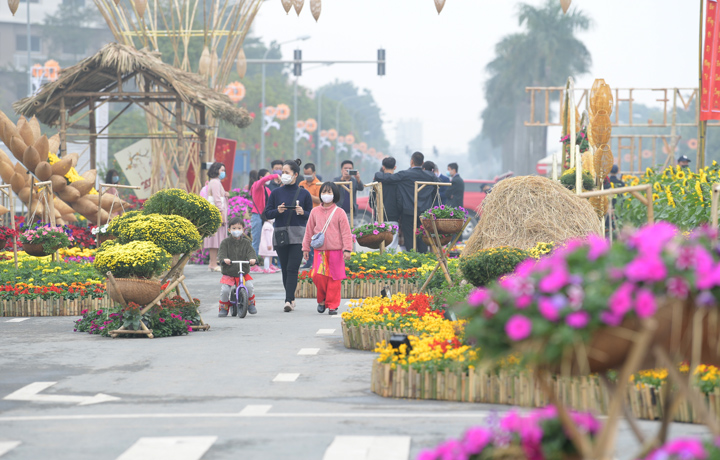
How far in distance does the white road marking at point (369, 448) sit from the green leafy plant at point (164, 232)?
515 cm

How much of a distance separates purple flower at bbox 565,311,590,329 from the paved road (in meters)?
2.23

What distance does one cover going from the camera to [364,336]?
29.2ft

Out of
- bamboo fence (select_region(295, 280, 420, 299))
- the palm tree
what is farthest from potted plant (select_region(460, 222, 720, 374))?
the palm tree

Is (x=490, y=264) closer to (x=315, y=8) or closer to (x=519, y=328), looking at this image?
(x=315, y=8)

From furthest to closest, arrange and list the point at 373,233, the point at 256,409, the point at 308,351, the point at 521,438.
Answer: the point at 373,233, the point at 308,351, the point at 256,409, the point at 521,438

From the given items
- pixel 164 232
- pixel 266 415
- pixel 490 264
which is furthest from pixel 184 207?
pixel 266 415

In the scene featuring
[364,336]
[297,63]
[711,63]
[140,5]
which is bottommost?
[364,336]

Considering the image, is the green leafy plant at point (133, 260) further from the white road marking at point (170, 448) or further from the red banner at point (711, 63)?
the red banner at point (711, 63)

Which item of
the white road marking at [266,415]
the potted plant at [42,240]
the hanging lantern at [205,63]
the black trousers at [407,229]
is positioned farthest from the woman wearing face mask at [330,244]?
the hanging lantern at [205,63]

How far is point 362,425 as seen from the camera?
5664 millimetres

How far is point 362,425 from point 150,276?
4.78 metres

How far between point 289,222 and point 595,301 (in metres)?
9.50

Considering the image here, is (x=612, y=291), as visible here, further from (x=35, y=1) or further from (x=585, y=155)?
(x=35, y=1)

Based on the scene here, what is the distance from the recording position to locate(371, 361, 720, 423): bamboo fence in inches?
230
